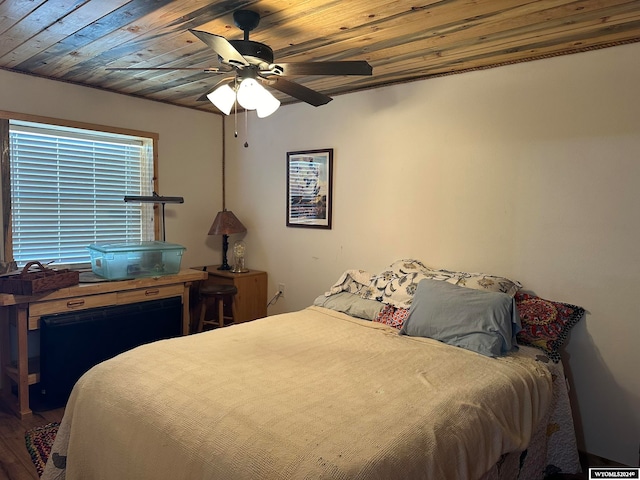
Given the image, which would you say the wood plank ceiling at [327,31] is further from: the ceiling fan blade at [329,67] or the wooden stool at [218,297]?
the wooden stool at [218,297]

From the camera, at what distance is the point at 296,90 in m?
2.33

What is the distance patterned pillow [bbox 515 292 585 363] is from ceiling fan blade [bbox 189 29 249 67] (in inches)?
78.4

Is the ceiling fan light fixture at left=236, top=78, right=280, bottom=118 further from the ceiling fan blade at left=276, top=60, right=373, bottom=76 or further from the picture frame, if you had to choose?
the picture frame

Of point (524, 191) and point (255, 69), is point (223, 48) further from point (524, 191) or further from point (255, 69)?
point (524, 191)

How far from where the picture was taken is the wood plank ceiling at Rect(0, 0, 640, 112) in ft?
6.58

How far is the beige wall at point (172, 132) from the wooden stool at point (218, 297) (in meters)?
0.54

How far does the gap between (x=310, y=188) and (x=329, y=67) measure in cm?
177

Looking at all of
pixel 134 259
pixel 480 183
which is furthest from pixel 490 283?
pixel 134 259

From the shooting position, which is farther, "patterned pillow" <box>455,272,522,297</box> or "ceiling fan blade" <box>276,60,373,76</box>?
"patterned pillow" <box>455,272,522,297</box>

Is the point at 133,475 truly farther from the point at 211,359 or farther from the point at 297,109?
the point at 297,109

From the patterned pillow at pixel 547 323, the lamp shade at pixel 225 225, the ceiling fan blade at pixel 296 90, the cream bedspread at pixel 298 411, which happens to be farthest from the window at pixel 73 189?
the patterned pillow at pixel 547 323

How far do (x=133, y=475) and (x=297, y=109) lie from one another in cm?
303

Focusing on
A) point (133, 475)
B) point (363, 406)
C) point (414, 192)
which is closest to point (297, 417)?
point (363, 406)

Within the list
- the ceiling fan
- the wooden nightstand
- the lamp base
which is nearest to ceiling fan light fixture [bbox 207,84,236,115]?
the ceiling fan
